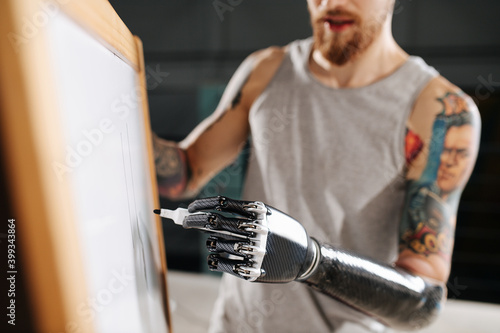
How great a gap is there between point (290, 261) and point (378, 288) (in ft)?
0.64

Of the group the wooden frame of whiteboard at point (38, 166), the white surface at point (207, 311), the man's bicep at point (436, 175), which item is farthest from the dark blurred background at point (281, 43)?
the wooden frame of whiteboard at point (38, 166)

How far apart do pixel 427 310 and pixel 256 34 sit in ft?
2.53

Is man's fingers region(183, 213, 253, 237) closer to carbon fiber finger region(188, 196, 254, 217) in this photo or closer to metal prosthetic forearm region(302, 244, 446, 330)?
carbon fiber finger region(188, 196, 254, 217)

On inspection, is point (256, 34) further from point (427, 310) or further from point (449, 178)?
point (427, 310)

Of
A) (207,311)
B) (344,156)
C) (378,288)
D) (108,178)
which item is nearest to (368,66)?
(344,156)

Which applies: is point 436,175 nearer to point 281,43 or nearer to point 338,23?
point 338,23

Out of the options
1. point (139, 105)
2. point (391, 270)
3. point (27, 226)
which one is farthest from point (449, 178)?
point (27, 226)

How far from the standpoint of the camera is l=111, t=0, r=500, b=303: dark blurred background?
966 millimetres

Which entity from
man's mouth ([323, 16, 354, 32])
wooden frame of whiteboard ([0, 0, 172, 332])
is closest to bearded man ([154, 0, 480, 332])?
man's mouth ([323, 16, 354, 32])

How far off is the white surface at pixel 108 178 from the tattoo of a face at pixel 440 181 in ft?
1.44

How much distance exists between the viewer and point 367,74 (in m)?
0.76

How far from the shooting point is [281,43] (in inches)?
40.0

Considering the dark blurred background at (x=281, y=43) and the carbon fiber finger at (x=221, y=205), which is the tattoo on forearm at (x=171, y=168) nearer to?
the dark blurred background at (x=281, y=43)

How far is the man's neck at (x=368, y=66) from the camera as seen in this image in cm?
76
